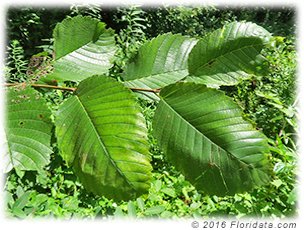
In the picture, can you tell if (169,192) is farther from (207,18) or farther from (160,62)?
(207,18)

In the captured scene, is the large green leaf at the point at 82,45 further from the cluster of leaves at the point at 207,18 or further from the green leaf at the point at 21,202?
the cluster of leaves at the point at 207,18

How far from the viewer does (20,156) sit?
0.36m

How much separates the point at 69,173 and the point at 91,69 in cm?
178

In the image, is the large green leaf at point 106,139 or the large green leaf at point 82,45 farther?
the large green leaf at point 82,45

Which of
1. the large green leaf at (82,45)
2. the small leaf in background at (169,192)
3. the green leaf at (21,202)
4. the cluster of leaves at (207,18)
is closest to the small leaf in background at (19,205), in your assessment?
the green leaf at (21,202)

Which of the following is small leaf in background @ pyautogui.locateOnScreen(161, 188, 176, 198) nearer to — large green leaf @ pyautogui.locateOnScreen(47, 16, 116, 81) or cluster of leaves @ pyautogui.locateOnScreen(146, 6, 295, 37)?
large green leaf @ pyautogui.locateOnScreen(47, 16, 116, 81)

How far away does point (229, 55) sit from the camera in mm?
415

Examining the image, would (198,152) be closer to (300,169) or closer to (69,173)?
(300,169)

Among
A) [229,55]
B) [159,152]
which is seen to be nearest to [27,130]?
[229,55]

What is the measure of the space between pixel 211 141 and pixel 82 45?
196mm

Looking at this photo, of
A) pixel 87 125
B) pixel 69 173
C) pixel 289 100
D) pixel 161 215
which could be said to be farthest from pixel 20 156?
pixel 289 100

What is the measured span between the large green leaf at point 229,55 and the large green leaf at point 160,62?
0.05 ft

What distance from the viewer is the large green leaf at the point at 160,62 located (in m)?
0.43

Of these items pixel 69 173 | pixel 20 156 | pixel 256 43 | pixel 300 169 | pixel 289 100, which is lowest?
pixel 69 173
